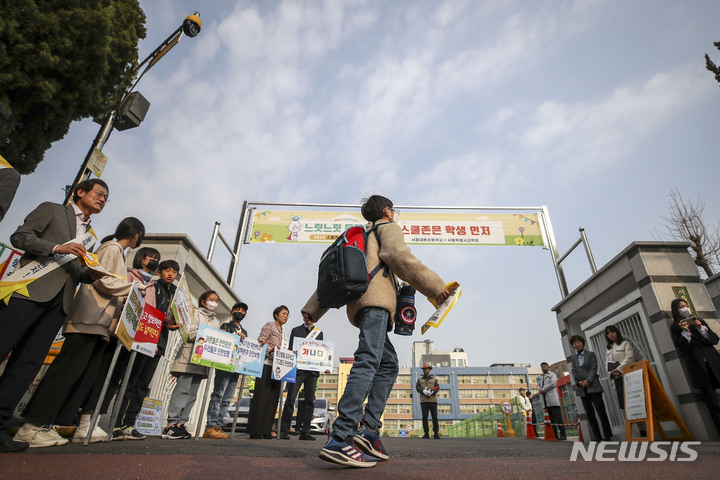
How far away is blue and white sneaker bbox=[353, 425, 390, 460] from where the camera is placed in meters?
2.32

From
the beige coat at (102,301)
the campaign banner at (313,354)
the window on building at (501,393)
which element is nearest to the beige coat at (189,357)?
the beige coat at (102,301)

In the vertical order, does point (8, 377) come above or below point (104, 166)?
below

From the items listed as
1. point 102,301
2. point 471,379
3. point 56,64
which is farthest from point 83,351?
point 471,379

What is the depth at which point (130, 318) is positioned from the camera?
3422 millimetres

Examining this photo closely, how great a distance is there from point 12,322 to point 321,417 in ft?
49.2

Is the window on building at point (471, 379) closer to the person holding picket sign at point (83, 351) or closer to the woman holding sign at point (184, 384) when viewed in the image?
the woman holding sign at point (184, 384)

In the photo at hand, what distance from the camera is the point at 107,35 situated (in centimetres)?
775

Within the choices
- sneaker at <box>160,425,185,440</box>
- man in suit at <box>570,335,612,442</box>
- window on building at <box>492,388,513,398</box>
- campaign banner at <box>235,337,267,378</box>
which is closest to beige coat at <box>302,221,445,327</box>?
sneaker at <box>160,425,185,440</box>

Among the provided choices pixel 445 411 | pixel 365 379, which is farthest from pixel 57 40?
pixel 445 411

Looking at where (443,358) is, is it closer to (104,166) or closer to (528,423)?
(528,423)

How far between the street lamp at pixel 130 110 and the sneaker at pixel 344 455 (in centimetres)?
562

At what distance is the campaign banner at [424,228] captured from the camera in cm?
1023

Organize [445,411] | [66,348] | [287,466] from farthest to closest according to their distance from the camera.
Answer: [445,411] → [66,348] → [287,466]

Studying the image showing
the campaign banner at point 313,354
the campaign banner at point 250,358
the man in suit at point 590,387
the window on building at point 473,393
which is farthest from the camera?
the window on building at point 473,393
